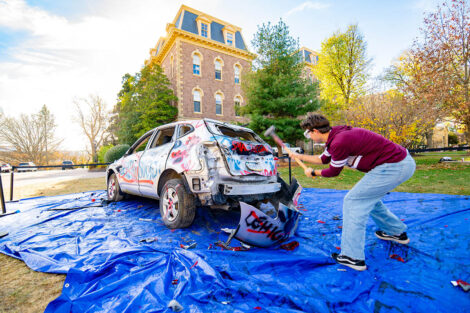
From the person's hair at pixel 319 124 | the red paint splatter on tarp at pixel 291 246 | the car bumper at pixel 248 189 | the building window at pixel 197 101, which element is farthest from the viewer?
the building window at pixel 197 101

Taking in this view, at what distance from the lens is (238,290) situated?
73.0 inches

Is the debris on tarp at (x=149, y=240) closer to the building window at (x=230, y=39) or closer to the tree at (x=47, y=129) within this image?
the building window at (x=230, y=39)

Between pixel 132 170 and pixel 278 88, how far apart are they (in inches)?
446

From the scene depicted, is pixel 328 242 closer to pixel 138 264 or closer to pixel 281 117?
pixel 138 264

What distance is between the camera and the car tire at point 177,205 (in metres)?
3.31

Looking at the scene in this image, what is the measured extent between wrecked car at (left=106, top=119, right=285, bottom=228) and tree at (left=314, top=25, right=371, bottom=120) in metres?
18.6

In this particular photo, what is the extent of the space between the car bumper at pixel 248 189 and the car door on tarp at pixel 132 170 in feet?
8.05

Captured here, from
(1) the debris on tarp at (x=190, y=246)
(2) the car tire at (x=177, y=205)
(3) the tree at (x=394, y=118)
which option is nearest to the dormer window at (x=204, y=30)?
(3) the tree at (x=394, y=118)

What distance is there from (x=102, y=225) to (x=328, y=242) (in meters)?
3.79

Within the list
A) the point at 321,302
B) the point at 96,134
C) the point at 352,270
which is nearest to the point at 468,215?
the point at 352,270

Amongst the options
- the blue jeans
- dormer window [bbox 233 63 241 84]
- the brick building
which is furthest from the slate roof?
the blue jeans

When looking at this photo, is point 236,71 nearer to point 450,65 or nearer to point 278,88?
point 278,88

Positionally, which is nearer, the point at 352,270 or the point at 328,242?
the point at 352,270

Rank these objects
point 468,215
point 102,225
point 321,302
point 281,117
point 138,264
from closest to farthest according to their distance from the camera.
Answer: point 321,302, point 138,264, point 468,215, point 102,225, point 281,117
